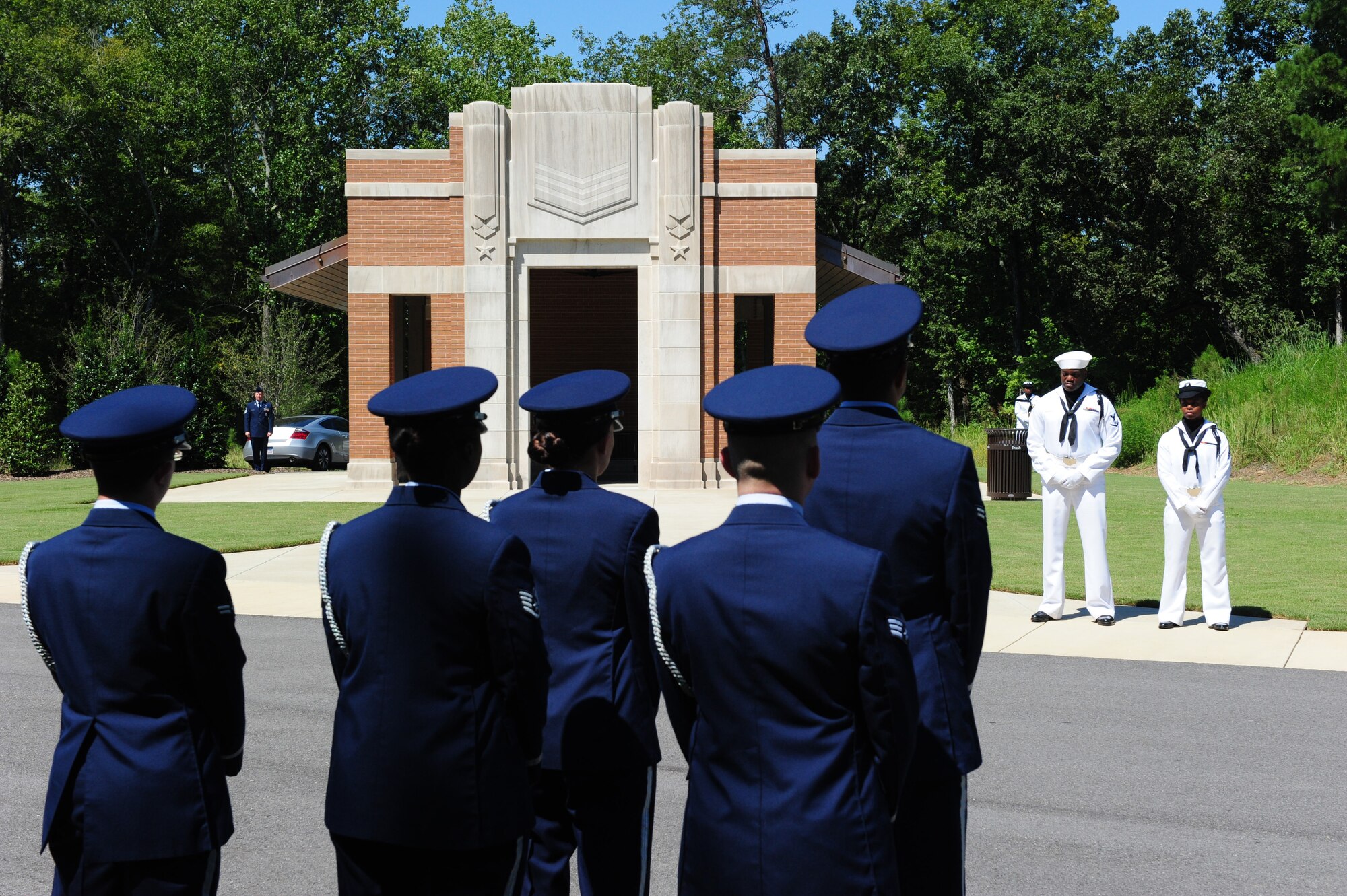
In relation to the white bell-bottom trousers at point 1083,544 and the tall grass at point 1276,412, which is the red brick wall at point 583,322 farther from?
the white bell-bottom trousers at point 1083,544

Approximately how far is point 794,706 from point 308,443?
113 ft

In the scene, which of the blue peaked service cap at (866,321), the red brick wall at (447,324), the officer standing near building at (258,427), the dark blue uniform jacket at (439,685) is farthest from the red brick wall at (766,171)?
the dark blue uniform jacket at (439,685)

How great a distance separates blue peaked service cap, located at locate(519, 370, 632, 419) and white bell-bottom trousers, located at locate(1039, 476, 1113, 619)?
24.3 feet

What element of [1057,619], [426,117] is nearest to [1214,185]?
[426,117]

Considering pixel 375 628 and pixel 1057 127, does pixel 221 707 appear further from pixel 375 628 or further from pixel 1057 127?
pixel 1057 127

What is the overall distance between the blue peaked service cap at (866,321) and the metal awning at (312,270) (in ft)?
71.7

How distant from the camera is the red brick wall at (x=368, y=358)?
24188mm

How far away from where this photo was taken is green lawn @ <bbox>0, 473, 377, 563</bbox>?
1597cm

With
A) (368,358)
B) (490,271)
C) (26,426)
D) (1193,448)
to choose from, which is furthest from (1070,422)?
(26,426)

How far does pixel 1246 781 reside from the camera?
21.1 ft

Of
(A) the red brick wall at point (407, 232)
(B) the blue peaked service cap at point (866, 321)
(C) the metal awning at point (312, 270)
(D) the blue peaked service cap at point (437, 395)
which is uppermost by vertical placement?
(A) the red brick wall at point (407, 232)

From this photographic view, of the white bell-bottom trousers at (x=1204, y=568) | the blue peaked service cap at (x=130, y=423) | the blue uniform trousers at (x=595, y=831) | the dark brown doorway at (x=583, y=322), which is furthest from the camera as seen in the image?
the dark brown doorway at (x=583, y=322)

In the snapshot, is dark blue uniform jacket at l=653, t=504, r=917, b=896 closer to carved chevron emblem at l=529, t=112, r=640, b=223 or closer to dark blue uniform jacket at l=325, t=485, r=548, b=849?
dark blue uniform jacket at l=325, t=485, r=548, b=849

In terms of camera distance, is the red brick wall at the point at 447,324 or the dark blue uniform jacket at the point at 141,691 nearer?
the dark blue uniform jacket at the point at 141,691
